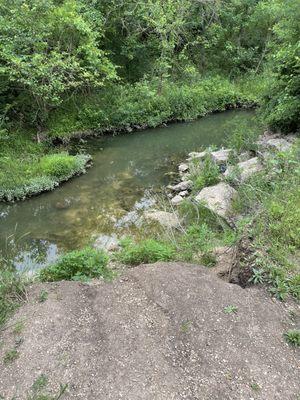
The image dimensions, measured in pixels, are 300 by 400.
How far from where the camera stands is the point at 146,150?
1238 centimetres

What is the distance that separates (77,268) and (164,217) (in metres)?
2.80

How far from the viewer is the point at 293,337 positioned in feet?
12.1

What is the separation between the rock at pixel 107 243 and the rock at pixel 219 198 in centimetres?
171

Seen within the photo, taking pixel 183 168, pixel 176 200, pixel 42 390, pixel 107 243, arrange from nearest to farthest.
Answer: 1. pixel 42 390
2. pixel 107 243
3. pixel 176 200
4. pixel 183 168

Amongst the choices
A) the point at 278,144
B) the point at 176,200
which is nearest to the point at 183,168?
the point at 176,200

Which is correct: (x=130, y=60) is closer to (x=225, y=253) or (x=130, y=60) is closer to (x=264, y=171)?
(x=264, y=171)

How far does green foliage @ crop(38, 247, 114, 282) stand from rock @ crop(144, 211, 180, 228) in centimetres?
202

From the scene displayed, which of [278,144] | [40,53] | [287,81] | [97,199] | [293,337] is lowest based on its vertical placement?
[97,199]

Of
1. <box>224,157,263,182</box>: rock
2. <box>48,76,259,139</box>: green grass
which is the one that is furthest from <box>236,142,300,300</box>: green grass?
<box>48,76,259,139</box>: green grass

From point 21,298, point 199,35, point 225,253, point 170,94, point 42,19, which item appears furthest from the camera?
point 199,35

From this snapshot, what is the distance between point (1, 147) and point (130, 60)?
866 centimetres

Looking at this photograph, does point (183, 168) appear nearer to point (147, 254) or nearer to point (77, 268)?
point (147, 254)

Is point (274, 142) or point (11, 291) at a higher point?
point (274, 142)

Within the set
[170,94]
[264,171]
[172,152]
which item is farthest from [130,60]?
[264,171]
